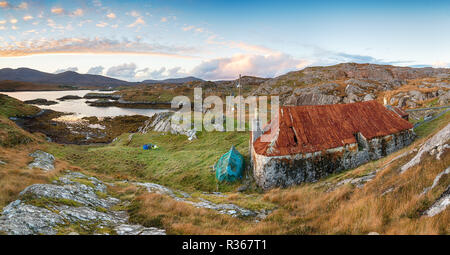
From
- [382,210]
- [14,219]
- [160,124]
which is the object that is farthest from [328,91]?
[14,219]

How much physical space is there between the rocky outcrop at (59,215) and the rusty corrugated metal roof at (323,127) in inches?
419

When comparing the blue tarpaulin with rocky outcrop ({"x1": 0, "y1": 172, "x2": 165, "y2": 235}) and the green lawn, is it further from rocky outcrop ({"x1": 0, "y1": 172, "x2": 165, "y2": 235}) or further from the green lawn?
rocky outcrop ({"x1": 0, "y1": 172, "x2": 165, "y2": 235})

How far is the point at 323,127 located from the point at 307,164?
12.2ft

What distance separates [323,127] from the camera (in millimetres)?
17562

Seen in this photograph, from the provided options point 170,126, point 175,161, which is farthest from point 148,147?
point 175,161

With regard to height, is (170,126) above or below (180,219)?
above

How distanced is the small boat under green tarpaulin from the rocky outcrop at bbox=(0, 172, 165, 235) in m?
10.2

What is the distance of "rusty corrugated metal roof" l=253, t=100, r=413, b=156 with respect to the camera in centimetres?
1611

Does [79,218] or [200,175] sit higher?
[79,218]

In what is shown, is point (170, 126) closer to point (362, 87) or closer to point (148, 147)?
point (148, 147)

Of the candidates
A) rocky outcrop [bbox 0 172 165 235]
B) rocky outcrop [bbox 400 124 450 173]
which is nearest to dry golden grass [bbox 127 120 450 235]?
rocky outcrop [bbox 400 124 450 173]

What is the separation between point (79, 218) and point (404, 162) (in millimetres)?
13886

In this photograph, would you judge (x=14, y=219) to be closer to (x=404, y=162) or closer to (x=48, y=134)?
(x=404, y=162)

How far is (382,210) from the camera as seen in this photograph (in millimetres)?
6543
